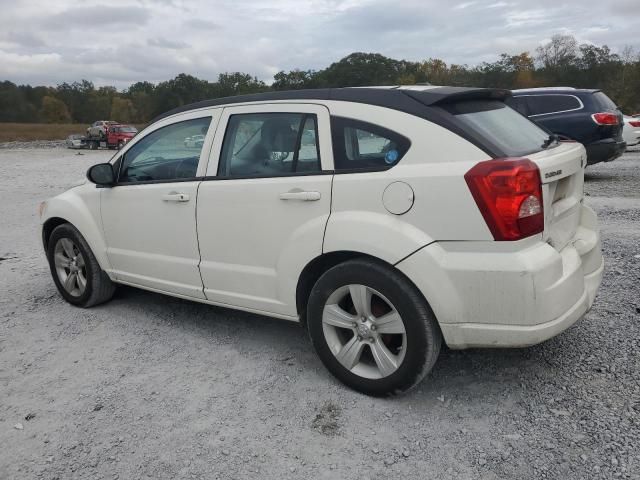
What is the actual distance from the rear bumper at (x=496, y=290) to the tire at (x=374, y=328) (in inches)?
3.7

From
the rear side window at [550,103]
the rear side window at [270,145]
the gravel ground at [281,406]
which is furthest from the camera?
the rear side window at [550,103]

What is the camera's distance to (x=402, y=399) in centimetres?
318

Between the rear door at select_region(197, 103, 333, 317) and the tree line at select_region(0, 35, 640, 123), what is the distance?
106 ft

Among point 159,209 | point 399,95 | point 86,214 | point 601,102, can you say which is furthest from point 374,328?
point 601,102

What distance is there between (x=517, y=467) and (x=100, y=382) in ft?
8.08

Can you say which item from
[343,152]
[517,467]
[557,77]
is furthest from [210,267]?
[557,77]

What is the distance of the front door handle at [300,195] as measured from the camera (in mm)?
3207

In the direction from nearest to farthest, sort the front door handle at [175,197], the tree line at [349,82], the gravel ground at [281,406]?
the gravel ground at [281,406] < the front door handle at [175,197] < the tree line at [349,82]

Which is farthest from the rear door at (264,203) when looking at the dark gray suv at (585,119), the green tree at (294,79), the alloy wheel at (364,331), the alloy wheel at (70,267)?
the green tree at (294,79)

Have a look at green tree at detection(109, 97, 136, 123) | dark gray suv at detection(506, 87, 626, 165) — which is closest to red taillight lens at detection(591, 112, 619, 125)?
dark gray suv at detection(506, 87, 626, 165)

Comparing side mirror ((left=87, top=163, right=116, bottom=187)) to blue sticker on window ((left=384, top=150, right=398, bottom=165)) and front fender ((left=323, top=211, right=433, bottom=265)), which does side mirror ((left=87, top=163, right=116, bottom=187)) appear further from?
blue sticker on window ((left=384, top=150, right=398, bottom=165))

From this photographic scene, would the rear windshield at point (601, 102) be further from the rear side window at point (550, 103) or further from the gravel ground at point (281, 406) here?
the gravel ground at point (281, 406)

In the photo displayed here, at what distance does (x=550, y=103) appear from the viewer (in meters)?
10.6

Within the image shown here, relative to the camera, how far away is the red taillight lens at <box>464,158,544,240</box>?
268 cm
